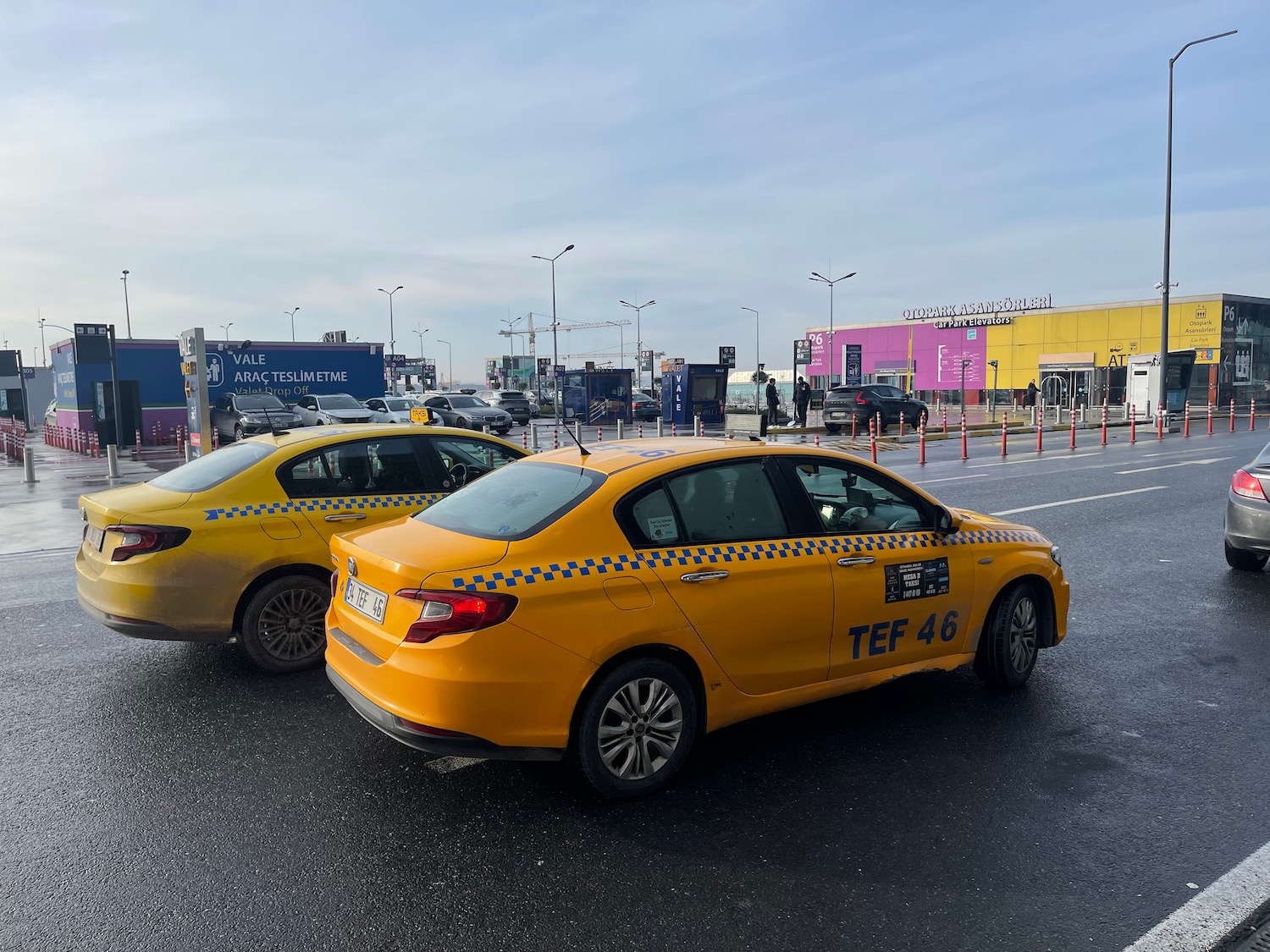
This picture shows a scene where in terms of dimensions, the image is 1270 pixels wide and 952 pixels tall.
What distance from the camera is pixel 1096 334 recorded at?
5547cm

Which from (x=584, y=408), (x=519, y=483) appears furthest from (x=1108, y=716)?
(x=584, y=408)

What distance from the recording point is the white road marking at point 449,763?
4348mm

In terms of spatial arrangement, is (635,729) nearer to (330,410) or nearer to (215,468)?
(215,468)

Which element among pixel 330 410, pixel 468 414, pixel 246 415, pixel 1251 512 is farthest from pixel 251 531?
pixel 468 414

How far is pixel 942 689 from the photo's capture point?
17.9 feet

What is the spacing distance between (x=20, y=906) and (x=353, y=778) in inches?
51.9

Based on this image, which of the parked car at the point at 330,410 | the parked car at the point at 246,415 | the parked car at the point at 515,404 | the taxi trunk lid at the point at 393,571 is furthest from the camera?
the parked car at the point at 515,404

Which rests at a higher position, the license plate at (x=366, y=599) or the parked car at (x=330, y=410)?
the parked car at (x=330, y=410)

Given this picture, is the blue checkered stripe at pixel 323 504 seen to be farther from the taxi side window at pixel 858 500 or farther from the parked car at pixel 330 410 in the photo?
the parked car at pixel 330 410

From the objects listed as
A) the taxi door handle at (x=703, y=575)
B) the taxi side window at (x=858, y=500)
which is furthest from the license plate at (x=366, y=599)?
the taxi side window at (x=858, y=500)

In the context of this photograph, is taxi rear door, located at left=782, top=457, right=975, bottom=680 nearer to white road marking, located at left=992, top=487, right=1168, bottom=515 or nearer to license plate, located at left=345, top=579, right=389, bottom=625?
license plate, located at left=345, top=579, right=389, bottom=625

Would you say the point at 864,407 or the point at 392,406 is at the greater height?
the point at 392,406

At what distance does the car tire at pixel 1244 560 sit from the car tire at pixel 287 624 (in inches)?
308

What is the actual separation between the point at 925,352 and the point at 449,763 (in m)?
64.5
